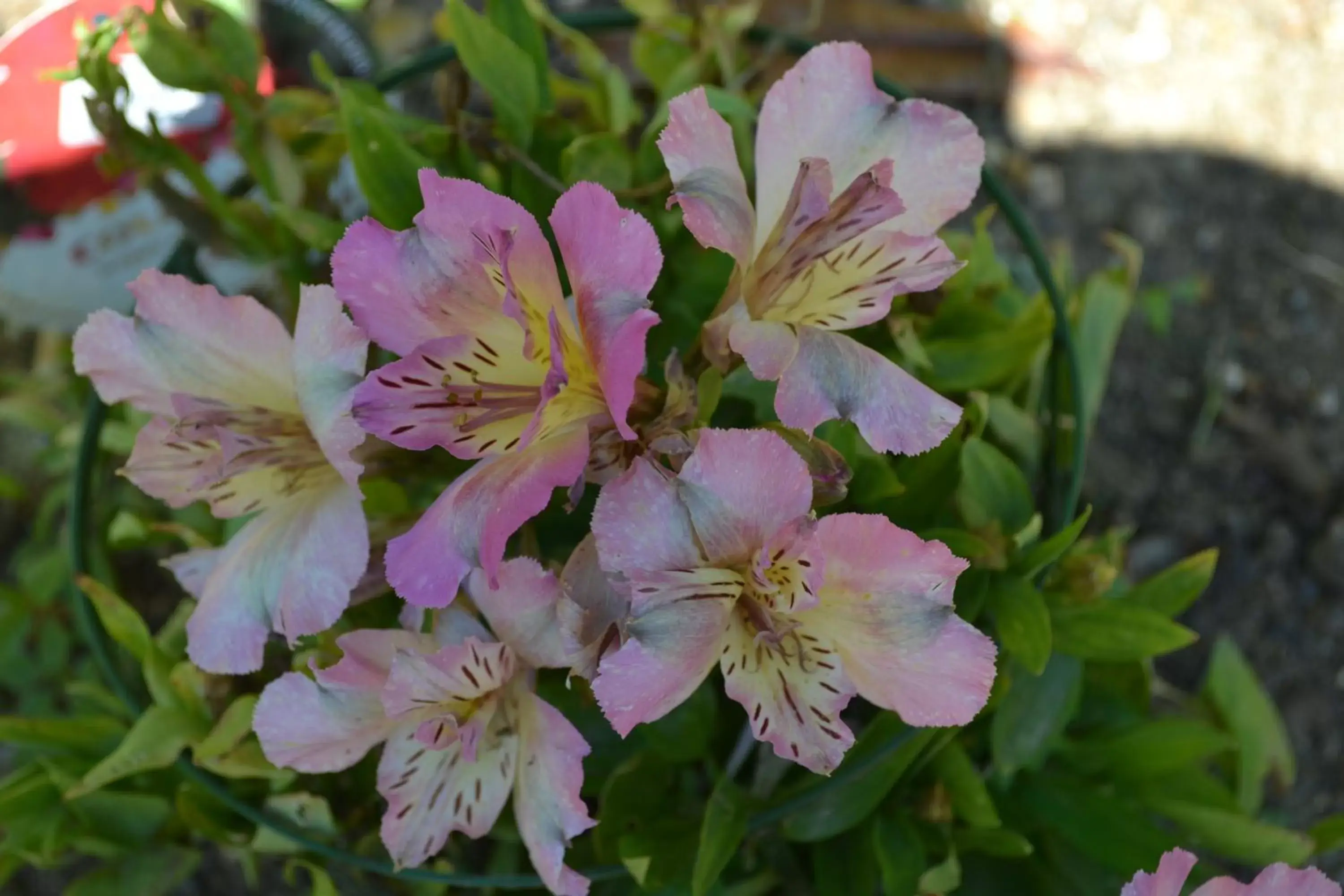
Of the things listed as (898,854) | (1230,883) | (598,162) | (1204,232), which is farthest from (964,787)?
(1204,232)

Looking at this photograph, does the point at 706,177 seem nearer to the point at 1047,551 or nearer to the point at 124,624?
the point at 1047,551

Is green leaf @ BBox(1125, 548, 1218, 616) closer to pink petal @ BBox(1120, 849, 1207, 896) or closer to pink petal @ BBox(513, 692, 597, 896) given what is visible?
pink petal @ BBox(1120, 849, 1207, 896)

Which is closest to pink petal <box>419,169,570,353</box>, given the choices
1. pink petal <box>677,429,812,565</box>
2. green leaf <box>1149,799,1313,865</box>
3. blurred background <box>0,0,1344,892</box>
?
pink petal <box>677,429,812,565</box>

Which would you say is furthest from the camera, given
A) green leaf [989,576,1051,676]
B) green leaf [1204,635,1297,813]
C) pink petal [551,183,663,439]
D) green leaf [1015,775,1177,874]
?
green leaf [1204,635,1297,813]

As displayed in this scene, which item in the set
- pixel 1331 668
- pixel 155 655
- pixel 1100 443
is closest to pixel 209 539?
pixel 155 655

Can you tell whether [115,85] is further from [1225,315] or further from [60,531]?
[1225,315]

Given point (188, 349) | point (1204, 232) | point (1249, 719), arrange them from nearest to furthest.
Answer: point (188, 349)
point (1249, 719)
point (1204, 232)
